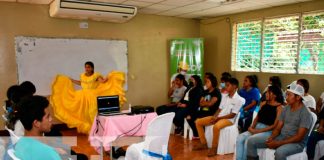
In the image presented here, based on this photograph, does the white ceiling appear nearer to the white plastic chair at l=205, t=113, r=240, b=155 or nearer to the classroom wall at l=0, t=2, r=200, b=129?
the classroom wall at l=0, t=2, r=200, b=129

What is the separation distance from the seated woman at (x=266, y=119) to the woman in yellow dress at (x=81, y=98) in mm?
2312

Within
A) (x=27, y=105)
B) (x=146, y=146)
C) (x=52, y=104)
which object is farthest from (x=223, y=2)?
(x=27, y=105)

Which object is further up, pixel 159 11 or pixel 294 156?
pixel 159 11

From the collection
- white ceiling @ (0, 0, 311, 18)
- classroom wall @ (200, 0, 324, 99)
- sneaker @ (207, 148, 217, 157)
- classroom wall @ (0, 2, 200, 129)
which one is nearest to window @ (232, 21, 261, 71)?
classroom wall @ (200, 0, 324, 99)

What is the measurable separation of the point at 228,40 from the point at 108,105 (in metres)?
3.85

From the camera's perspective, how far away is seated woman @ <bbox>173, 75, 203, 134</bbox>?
4.76 metres

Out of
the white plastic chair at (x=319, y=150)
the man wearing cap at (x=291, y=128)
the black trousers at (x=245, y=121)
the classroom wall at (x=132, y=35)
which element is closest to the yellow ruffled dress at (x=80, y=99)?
the classroom wall at (x=132, y=35)

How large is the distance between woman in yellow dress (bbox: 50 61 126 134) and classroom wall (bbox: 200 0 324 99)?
2.93m

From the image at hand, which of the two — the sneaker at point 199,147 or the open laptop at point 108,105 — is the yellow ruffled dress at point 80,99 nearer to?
the open laptop at point 108,105

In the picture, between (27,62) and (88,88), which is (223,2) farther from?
(27,62)

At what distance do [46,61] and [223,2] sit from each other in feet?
12.0

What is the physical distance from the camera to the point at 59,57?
5309mm

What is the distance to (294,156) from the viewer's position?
2920 mm

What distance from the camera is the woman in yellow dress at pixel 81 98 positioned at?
4.71 meters
